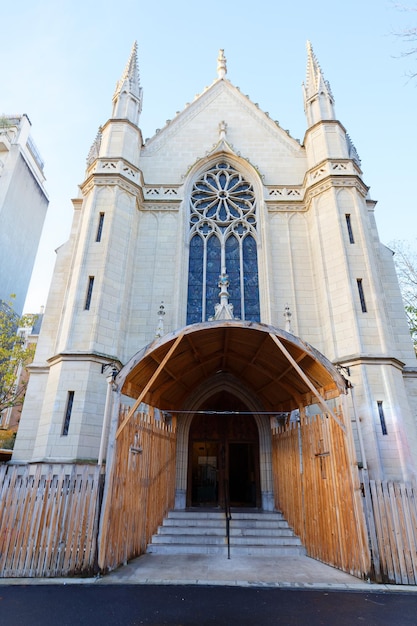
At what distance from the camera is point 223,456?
11102 mm

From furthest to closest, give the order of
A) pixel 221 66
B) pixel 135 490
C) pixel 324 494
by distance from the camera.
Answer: pixel 221 66
pixel 135 490
pixel 324 494

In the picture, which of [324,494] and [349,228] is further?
[349,228]

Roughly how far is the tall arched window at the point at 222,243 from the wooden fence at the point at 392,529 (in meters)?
6.98

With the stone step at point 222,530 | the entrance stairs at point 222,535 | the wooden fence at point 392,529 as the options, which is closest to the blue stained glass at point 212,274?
the entrance stairs at point 222,535

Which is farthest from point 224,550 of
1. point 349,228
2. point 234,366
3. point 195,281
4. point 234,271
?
point 349,228

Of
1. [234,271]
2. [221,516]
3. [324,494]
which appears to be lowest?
[221,516]

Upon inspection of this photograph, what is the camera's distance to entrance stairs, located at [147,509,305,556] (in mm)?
7785

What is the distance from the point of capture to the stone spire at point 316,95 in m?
14.5

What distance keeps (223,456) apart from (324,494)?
4447mm

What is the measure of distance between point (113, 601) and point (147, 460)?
3304 millimetres

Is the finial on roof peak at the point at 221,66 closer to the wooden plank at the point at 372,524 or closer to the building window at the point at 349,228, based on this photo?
the building window at the point at 349,228

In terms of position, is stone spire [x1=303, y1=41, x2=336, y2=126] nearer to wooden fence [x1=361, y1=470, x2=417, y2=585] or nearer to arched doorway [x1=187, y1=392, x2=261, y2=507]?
arched doorway [x1=187, y1=392, x2=261, y2=507]

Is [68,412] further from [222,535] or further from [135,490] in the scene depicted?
[222,535]

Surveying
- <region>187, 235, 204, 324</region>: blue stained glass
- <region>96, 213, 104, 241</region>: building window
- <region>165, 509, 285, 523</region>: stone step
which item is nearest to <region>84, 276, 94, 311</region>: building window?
<region>96, 213, 104, 241</region>: building window
